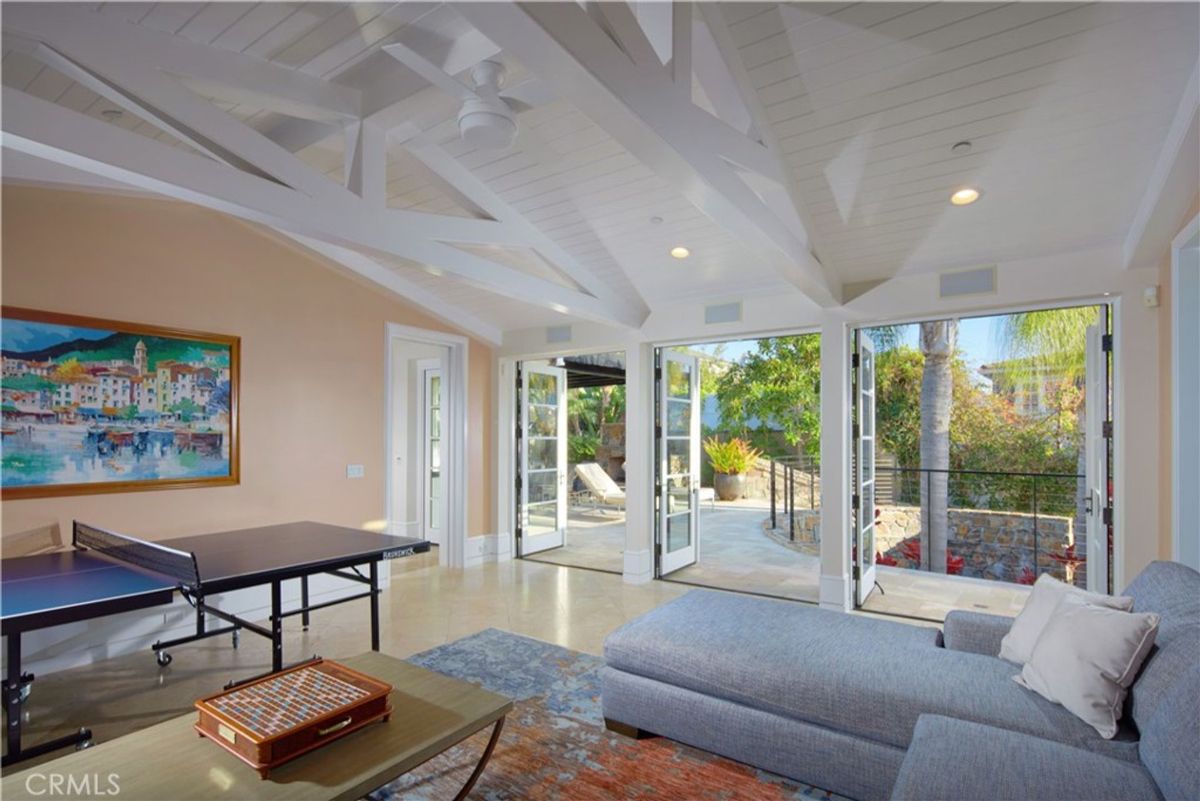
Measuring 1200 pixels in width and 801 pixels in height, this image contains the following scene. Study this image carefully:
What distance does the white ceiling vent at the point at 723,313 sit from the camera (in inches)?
191

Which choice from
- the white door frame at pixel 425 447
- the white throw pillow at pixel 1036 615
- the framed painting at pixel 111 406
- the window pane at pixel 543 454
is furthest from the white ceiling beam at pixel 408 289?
the white throw pillow at pixel 1036 615

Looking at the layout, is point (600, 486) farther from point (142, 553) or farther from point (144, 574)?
point (144, 574)

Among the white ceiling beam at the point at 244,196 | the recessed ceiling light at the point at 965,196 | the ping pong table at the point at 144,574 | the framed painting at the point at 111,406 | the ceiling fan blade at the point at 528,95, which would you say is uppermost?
the ceiling fan blade at the point at 528,95

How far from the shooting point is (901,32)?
7.63 feet

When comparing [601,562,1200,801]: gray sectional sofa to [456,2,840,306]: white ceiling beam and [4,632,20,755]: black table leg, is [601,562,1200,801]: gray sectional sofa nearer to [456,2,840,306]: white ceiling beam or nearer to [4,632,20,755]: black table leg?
[456,2,840,306]: white ceiling beam

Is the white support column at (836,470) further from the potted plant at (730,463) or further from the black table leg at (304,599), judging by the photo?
the potted plant at (730,463)

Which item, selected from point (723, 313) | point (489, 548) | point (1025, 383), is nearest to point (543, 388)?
point (489, 548)

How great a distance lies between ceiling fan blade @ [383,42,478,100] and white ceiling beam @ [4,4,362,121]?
0.43 meters

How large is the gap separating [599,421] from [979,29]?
33.7 feet

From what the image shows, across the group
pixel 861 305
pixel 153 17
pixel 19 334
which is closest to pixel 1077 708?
pixel 861 305

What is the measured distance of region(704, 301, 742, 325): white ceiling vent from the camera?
486 centimetres

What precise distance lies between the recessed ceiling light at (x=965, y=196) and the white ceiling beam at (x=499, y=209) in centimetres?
247

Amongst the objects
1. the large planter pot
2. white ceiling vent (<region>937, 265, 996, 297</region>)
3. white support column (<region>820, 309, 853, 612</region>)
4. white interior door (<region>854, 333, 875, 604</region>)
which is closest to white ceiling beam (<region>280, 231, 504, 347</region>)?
white support column (<region>820, 309, 853, 612</region>)

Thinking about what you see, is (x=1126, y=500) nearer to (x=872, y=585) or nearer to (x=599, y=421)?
(x=872, y=585)
